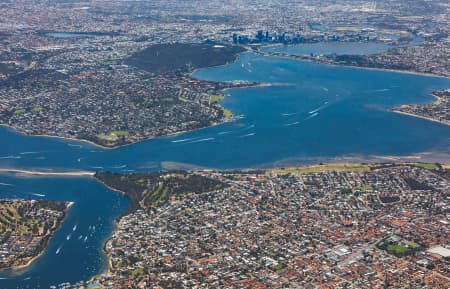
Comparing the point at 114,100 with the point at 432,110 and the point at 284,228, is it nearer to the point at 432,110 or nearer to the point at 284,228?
the point at 432,110

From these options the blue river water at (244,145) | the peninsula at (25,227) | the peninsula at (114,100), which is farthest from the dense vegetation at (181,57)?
the peninsula at (25,227)

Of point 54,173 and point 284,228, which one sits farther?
point 54,173

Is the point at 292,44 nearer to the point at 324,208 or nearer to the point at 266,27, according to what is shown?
the point at 266,27

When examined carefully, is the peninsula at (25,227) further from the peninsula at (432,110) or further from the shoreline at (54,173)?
the peninsula at (432,110)

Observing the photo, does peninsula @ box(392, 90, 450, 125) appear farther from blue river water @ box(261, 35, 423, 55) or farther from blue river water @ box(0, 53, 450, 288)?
blue river water @ box(261, 35, 423, 55)

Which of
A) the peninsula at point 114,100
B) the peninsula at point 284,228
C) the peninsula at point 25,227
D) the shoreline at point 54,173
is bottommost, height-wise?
the peninsula at point 25,227

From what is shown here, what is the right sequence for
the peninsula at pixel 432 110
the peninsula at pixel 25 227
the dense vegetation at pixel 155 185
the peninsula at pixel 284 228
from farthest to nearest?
the peninsula at pixel 432 110, the dense vegetation at pixel 155 185, the peninsula at pixel 25 227, the peninsula at pixel 284 228

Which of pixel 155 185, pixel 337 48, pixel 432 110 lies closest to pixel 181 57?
pixel 337 48
